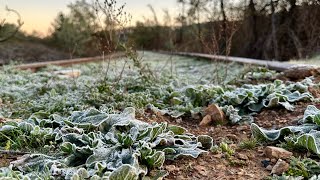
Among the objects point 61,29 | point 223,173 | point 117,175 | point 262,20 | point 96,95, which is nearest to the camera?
point 117,175

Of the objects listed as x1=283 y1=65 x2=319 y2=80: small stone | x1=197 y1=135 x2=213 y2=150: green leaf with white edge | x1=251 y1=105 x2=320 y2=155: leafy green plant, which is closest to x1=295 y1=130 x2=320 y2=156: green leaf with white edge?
x1=251 y1=105 x2=320 y2=155: leafy green plant

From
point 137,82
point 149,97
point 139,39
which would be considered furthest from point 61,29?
point 149,97

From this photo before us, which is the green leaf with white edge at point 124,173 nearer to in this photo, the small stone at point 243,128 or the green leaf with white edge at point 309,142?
the green leaf with white edge at point 309,142

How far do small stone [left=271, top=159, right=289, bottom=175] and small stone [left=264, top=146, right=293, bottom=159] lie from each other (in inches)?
6.2

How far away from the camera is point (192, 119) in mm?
3508

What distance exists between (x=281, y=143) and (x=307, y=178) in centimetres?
47

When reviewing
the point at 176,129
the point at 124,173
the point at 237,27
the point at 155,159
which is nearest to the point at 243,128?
the point at 176,129

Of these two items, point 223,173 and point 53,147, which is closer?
point 223,173

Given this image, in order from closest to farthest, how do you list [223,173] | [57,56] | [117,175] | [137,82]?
[117,175], [223,173], [137,82], [57,56]

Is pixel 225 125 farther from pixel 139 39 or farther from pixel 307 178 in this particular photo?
pixel 139 39

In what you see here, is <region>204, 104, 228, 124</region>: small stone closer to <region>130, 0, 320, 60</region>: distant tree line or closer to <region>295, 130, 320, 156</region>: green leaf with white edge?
<region>295, 130, 320, 156</region>: green leaf with white edge

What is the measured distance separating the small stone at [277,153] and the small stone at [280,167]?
0.16 m

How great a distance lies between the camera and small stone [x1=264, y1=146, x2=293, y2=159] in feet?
7.55

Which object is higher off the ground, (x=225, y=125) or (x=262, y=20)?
(x=262, y=20)
